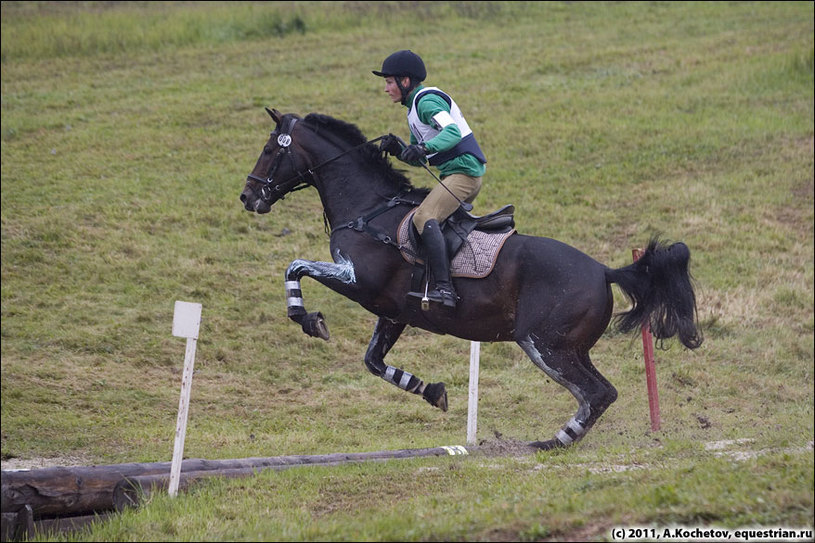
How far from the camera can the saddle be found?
27.6ft

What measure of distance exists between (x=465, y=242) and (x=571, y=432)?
7.02 feet

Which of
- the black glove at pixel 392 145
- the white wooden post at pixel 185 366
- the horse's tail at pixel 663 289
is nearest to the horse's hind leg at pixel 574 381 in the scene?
the horse's tail at pixel 663 289

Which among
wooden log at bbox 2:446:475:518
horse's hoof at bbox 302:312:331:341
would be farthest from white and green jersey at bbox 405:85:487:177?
wooden log at bbox 2:446:475:518

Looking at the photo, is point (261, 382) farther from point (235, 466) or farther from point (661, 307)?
point (661, 307)

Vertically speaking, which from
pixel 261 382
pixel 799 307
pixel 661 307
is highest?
pixel 661 307

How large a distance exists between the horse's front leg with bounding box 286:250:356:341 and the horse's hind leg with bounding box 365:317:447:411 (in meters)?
0.91

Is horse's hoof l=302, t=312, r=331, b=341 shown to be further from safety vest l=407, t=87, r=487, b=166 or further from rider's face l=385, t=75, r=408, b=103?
rider's face l=385, t=75, r=408, b=103

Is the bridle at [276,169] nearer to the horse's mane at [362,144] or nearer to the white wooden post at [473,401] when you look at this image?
the horse's mane at [362,144]

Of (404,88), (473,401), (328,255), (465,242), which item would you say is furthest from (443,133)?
(328,255)

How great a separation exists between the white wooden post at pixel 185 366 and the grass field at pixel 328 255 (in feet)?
1.15

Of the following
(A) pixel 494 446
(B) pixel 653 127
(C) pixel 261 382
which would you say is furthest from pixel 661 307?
(B) pixel 653 127

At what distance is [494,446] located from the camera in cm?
933

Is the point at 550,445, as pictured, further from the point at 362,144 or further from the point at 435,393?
the point at 362,144

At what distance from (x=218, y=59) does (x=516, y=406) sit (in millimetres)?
19872
